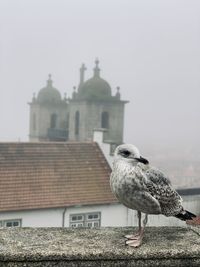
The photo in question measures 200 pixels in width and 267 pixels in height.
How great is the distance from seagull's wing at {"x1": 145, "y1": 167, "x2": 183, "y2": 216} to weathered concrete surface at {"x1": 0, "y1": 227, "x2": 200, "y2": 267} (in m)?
0.20

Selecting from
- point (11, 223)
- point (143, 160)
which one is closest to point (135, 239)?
point (143, 160)

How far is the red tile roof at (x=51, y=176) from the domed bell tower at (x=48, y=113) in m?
35.5

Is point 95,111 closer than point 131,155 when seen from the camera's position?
No

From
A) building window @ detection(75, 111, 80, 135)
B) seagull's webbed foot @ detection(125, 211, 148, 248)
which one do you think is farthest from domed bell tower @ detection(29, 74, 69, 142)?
seagull's webbed foot @ detection(125, 211, 148, 248)

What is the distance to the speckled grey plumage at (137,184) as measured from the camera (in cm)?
338

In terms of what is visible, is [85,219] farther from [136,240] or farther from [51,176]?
[136,240]

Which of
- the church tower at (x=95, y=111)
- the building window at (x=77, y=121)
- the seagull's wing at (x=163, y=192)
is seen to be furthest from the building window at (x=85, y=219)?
the building window at (x=77, y=121)

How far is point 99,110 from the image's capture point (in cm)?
4909

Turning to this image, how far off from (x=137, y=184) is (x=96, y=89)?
4616 cm

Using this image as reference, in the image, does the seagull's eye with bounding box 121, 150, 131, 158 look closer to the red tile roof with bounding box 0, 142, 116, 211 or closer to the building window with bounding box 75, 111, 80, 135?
the red tile roof with bounding box 0, 142, 116, 211

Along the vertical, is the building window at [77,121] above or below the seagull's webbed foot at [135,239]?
above

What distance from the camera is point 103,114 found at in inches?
1941

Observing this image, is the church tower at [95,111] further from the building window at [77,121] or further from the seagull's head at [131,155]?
the seagull's head at [131,155]

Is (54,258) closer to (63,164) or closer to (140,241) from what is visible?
(140,241)
